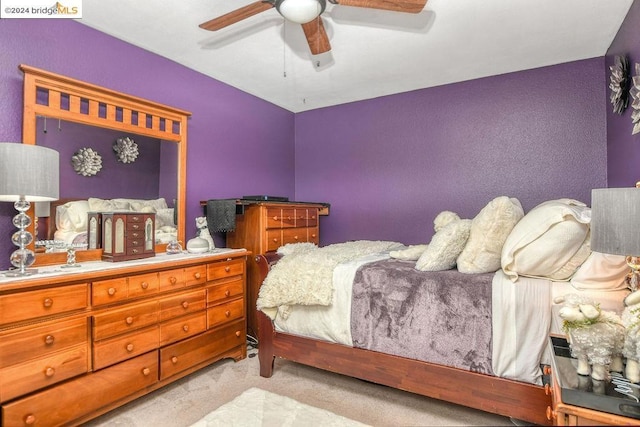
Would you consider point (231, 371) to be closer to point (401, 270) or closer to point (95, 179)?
point (401, 270)

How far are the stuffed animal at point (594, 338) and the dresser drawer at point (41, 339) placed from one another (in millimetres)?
2113

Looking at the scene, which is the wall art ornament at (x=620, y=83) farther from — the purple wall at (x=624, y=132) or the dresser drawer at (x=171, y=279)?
the dresser drawer at (x=171, y=279)

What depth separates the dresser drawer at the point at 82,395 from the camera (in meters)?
1.51

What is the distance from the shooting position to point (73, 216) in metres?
2.12

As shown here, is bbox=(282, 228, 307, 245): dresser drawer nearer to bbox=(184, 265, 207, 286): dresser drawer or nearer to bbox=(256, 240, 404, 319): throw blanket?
bbox=(256, 240, 404, 319): throw blanket

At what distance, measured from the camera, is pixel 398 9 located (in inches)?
68.8

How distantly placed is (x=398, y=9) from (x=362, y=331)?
177 centimetres

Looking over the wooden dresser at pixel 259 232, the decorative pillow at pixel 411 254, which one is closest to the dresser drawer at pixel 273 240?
the wooden dresser at pixel 259 232

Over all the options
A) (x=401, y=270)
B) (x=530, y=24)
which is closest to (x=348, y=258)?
(x=401, y=270)

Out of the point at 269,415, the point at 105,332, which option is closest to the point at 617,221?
the point at 269,415

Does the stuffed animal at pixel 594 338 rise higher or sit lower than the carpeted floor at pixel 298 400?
higher

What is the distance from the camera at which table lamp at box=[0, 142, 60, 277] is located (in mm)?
1653

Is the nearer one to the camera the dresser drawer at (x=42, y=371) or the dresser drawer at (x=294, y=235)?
the dresser drawer at (x=42, y=371)

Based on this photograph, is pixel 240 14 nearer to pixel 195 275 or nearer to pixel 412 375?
pixel 195 275
